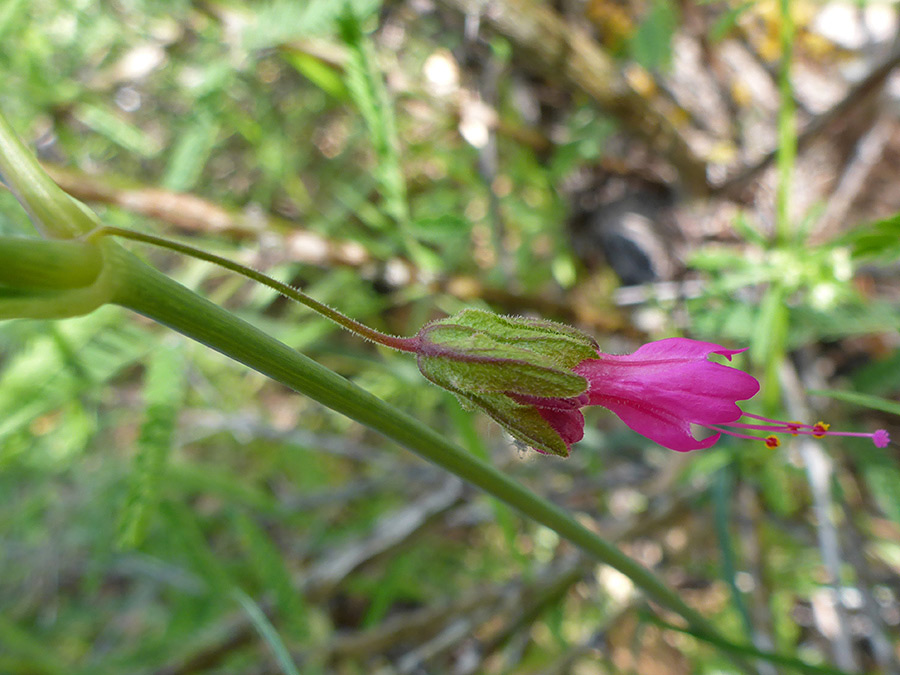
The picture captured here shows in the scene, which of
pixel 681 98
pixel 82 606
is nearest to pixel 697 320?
pixel 681 98

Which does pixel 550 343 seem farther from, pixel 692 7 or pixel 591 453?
pixel 692 7

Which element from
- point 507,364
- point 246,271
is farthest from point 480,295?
point 246,271

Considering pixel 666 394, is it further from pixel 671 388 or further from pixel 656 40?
pixel 656 40

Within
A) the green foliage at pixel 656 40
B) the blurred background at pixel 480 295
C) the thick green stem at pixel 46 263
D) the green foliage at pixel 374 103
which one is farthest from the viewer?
the green foliage at pixel 656 40

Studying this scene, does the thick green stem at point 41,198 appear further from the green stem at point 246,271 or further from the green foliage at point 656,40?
the green foliage at point 656,40

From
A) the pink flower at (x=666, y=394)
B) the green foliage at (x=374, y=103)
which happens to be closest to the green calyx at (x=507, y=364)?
the pink flower at (x=666, y=394)

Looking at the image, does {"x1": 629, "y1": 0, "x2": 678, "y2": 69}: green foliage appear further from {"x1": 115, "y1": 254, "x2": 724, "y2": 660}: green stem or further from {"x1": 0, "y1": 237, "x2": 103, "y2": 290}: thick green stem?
{"x1": 0, "y1": 237, "x2": 103, "y2": 290}: thick green stem

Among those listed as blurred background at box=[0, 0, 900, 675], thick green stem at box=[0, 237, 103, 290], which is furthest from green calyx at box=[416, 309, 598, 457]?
blurred background at box=[0, 0, 900, 675]
